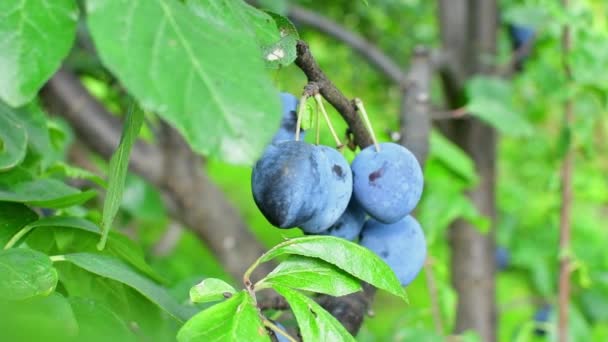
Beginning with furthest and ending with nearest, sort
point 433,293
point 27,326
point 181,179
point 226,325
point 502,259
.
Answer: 1. point 502,259
2. point 181,179
3. point 433,293
4. point 226,325
5. point 27,326

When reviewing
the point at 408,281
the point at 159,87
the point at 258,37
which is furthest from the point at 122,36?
the point at 408,281

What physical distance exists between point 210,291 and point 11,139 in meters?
0.27

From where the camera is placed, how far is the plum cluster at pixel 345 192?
25.3 inches

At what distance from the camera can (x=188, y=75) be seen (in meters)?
0.42

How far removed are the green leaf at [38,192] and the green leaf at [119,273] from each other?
78 mm

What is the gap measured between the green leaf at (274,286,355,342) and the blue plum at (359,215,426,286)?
229 mm

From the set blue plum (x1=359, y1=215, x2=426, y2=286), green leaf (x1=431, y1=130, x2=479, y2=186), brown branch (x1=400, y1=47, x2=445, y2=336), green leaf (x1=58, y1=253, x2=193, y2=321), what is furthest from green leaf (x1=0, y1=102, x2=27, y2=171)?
green leaf (x1=431, y1=130, x2=479, y2=186)

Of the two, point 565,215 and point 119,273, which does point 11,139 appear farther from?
point 565,215

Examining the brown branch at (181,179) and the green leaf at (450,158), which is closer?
the green leaf at (450,158)

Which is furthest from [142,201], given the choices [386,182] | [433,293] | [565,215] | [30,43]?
[30,43]

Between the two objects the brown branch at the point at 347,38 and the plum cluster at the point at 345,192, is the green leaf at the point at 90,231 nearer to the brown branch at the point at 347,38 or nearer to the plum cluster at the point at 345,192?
the plum cluster at the point at 345,192

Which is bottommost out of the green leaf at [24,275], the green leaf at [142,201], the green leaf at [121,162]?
the green leaf at [142,201]

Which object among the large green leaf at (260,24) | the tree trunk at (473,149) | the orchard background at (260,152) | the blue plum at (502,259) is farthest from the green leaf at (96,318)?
the blue plum at (502,259)

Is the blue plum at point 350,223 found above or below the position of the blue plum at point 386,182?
below
